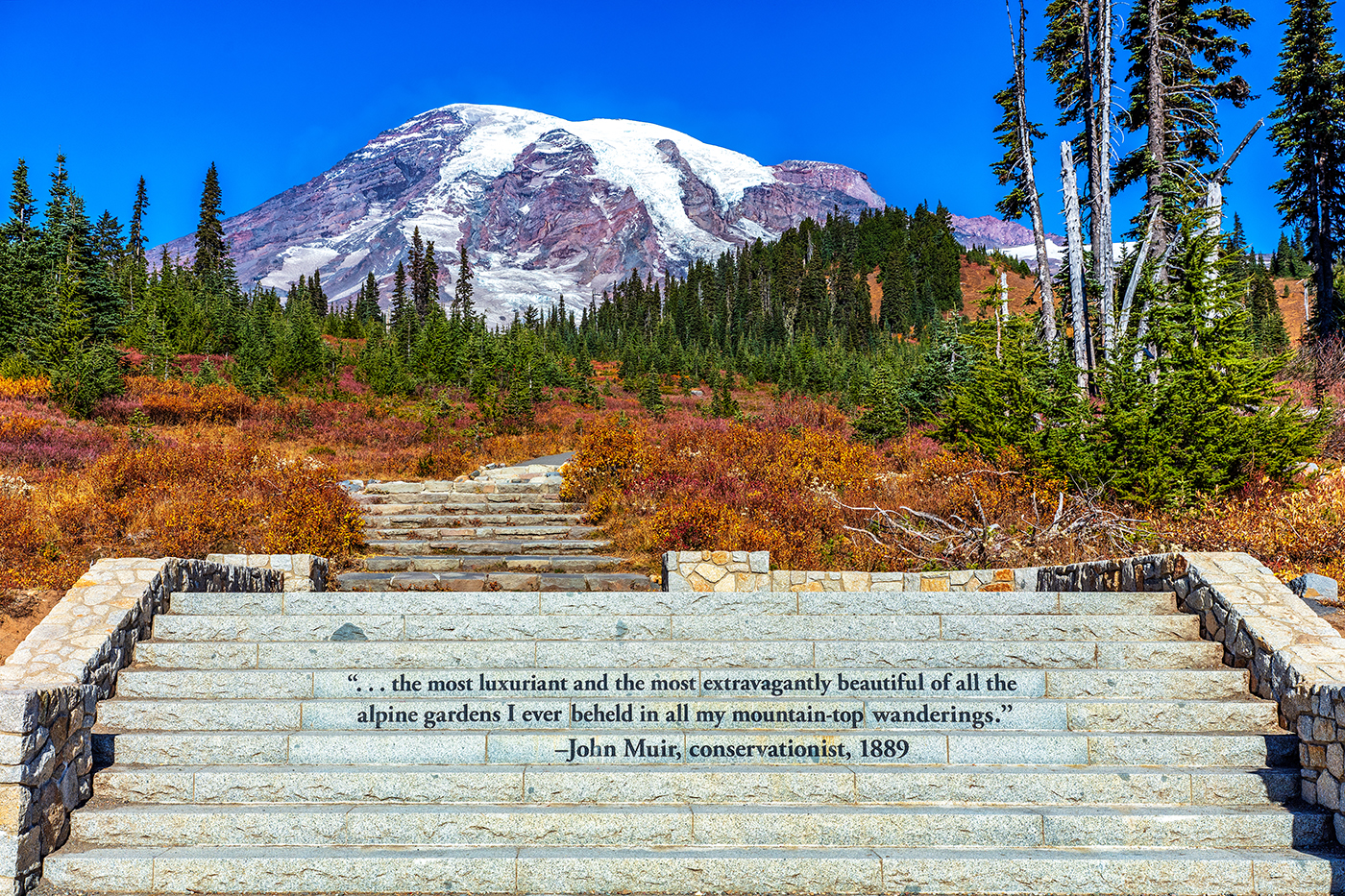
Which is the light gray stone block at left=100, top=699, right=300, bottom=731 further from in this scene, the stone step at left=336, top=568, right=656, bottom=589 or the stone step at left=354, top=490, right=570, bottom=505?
the stone step at left=354, top=490, right=570, bottom=505

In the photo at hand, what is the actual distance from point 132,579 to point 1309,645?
9.16 metres

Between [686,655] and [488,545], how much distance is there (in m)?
6.00

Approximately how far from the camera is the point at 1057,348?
14172 mm

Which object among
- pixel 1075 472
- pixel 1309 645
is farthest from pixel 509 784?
pixel 1075 472

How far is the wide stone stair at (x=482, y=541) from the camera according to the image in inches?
380

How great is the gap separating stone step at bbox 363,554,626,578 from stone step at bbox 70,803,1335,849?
582 cm

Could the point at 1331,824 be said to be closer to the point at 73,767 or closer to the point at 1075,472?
the point at 1075,472

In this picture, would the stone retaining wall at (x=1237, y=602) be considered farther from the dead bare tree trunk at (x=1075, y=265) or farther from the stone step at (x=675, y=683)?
the dead bare tree trunk at (x=1075, y=265)

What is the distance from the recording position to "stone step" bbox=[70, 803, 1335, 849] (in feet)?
14.3

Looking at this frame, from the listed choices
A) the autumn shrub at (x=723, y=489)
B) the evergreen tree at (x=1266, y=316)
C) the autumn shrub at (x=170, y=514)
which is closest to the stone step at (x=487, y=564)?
the autumn shrub at (x=170, y=514)

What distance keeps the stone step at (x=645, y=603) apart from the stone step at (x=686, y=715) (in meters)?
1.26

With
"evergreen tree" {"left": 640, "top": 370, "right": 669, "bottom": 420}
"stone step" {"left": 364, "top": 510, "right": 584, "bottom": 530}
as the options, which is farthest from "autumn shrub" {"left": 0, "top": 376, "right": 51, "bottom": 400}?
"evergreen tree" {"left": 640, "top": 370, "right": 669, "bottom": 420}

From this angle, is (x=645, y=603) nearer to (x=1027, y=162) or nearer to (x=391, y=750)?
(x=391, y=750)

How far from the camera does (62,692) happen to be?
449 cm
